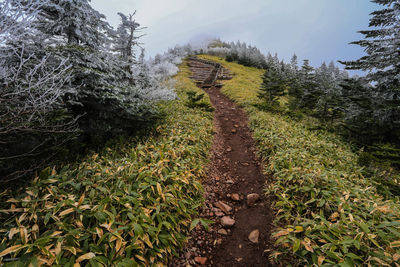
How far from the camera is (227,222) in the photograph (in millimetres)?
3715

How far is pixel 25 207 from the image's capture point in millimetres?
2562

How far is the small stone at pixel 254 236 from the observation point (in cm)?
328

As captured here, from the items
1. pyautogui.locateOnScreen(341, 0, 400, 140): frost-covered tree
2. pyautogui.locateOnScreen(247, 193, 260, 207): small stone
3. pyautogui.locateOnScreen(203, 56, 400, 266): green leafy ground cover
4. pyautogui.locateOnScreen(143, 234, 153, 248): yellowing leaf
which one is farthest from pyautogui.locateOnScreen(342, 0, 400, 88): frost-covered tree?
pyautogui.locateOnScreen(143, 234, 153, 248): yellowing leaf

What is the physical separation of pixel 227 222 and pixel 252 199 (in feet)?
3.33

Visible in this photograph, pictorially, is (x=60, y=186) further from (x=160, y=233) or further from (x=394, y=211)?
(x=394, y=211)

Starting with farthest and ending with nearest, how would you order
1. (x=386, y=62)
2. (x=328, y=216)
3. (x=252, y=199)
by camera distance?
(x=386, y=62)
(x=252, y=199)
(x=328, y=216)

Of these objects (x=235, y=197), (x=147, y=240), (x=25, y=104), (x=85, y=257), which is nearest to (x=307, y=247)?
(x=235, y=197)

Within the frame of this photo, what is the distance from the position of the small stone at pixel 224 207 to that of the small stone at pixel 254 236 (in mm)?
768

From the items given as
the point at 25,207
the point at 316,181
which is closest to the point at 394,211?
the point at 316,181

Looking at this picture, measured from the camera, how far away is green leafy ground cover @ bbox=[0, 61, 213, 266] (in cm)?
209

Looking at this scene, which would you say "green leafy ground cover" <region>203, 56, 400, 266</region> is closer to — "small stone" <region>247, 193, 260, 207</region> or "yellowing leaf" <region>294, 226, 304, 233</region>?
"yellowing leaf" <region>294, 226, 304, 233</region>

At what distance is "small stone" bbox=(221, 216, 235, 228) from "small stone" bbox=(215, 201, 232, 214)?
0.71 ft

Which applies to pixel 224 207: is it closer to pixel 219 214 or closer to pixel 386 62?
pixel 219 214

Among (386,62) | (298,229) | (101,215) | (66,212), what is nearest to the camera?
(66,212)
